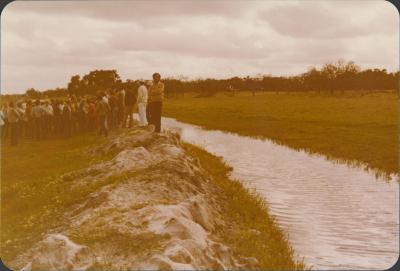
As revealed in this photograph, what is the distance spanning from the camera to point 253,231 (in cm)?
1272

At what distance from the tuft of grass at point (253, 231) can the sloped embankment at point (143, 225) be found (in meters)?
0.11

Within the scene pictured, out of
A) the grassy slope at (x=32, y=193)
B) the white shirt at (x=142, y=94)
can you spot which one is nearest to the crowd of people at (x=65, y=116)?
the grassy slope at (x=32, y=193)

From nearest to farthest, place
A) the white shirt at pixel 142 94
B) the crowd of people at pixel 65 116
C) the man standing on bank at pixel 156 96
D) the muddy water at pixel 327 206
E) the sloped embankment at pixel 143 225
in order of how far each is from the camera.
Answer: the sloped embankment at pixel 143 225, the muddy water at pixel 327 206, the man standing on bank at pixel 156 96, the white shirt at pixel 142 94, the crowd of people at pixel 65 116

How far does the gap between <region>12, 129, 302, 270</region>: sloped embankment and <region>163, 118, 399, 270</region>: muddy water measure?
1124 millimetres

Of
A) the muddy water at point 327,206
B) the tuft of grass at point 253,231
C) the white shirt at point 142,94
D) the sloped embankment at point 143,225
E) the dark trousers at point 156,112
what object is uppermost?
the white shirt at point 142,94

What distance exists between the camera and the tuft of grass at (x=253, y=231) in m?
10.8

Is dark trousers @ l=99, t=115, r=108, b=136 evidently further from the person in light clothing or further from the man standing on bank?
the man standing on bank

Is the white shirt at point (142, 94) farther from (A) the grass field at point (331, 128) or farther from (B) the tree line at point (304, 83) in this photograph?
(B) the tree line at point (304, 83)

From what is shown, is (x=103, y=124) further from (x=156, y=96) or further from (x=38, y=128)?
(x=156, y=96)

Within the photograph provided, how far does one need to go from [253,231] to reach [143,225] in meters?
3.18

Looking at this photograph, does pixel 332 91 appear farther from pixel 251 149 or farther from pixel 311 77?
pixel 251 149

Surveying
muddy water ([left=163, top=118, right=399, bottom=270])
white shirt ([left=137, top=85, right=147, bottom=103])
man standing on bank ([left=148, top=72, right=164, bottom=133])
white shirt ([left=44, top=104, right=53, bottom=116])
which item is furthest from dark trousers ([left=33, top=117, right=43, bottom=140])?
man standing on bank ([left=148, top=72, right=164, bottom=133])

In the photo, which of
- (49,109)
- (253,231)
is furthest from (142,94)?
(253,231)

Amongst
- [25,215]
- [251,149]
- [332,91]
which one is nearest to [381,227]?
[25,215]
